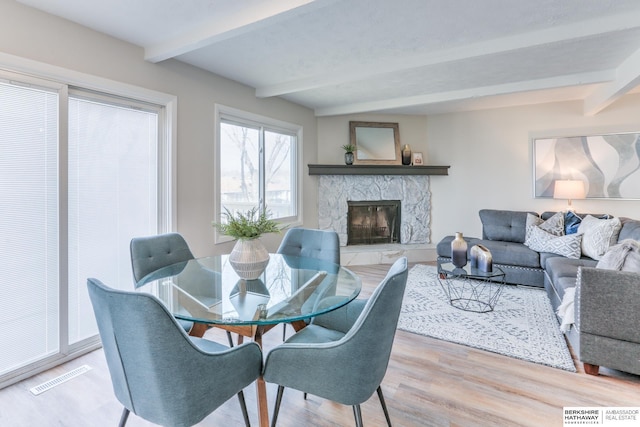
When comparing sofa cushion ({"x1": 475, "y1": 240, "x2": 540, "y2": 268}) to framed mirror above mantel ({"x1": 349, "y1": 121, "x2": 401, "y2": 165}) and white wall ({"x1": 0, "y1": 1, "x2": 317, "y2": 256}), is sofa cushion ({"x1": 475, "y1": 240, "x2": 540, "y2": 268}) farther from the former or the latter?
white wall ({"x1": 0, "y1": 1, "x2": 317, "y2": 256})

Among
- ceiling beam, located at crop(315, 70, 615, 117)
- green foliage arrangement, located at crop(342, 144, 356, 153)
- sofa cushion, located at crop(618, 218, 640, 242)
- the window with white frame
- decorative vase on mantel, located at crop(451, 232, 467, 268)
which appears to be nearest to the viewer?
sofa cushion, located at crop(618, 218, 640, 242)

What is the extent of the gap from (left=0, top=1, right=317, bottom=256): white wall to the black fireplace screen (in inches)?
63.8

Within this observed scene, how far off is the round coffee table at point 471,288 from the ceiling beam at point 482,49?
1996 mm

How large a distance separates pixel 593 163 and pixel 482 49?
2985 millimetres

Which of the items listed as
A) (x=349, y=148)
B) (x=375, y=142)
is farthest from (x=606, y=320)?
(x=375, y=142)

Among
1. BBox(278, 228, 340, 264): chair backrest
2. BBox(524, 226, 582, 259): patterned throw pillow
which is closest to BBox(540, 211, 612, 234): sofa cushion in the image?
BBox(524, 226, 582, 259): patterned throw pillow

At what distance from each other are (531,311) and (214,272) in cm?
302

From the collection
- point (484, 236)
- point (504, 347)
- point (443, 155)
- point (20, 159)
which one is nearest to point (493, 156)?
point (443, 155)

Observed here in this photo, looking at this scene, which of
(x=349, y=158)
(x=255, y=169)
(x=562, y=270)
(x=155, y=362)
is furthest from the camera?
(x=349, y=158)

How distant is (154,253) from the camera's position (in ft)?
7.61

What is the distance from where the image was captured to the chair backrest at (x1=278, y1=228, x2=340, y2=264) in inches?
101

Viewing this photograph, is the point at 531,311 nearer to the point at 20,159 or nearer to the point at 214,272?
the point at 214,272

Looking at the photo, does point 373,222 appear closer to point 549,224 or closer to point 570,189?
point 549,224
